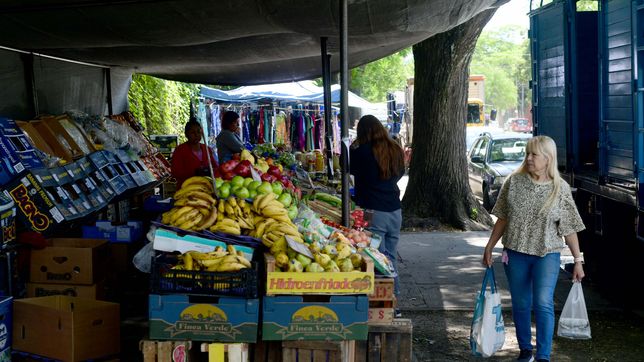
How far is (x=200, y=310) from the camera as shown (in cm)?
465

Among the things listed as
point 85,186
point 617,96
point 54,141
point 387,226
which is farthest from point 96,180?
point 617,96

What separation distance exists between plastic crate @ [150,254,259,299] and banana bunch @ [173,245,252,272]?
0.18ft

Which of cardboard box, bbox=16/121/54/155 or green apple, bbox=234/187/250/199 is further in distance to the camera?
cardboard box, bbox=16/121/54/155

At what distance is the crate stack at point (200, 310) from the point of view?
4641 millimetres

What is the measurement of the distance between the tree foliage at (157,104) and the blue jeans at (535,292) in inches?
413

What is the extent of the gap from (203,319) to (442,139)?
8848 millimetres

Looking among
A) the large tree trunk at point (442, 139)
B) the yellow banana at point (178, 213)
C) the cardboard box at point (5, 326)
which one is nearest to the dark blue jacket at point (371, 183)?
the yellow banana at point (178, 213)

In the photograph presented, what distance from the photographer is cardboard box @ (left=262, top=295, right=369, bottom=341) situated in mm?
4652

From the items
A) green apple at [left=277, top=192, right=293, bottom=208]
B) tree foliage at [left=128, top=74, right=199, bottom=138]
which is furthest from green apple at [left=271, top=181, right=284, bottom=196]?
tree foliage at [left=128, top=74, right=199, bottom=138]

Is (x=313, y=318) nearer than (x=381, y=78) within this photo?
Yes

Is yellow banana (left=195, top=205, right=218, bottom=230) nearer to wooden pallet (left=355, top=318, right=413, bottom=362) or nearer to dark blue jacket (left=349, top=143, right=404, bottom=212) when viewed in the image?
wooden pallet (left=355, top=318, right=413, bottom=362)

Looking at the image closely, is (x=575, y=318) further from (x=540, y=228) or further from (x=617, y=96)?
(x=617, y=96)

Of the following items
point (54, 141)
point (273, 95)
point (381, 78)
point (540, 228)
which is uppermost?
point (381, 78)

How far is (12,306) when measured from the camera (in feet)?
17.4
